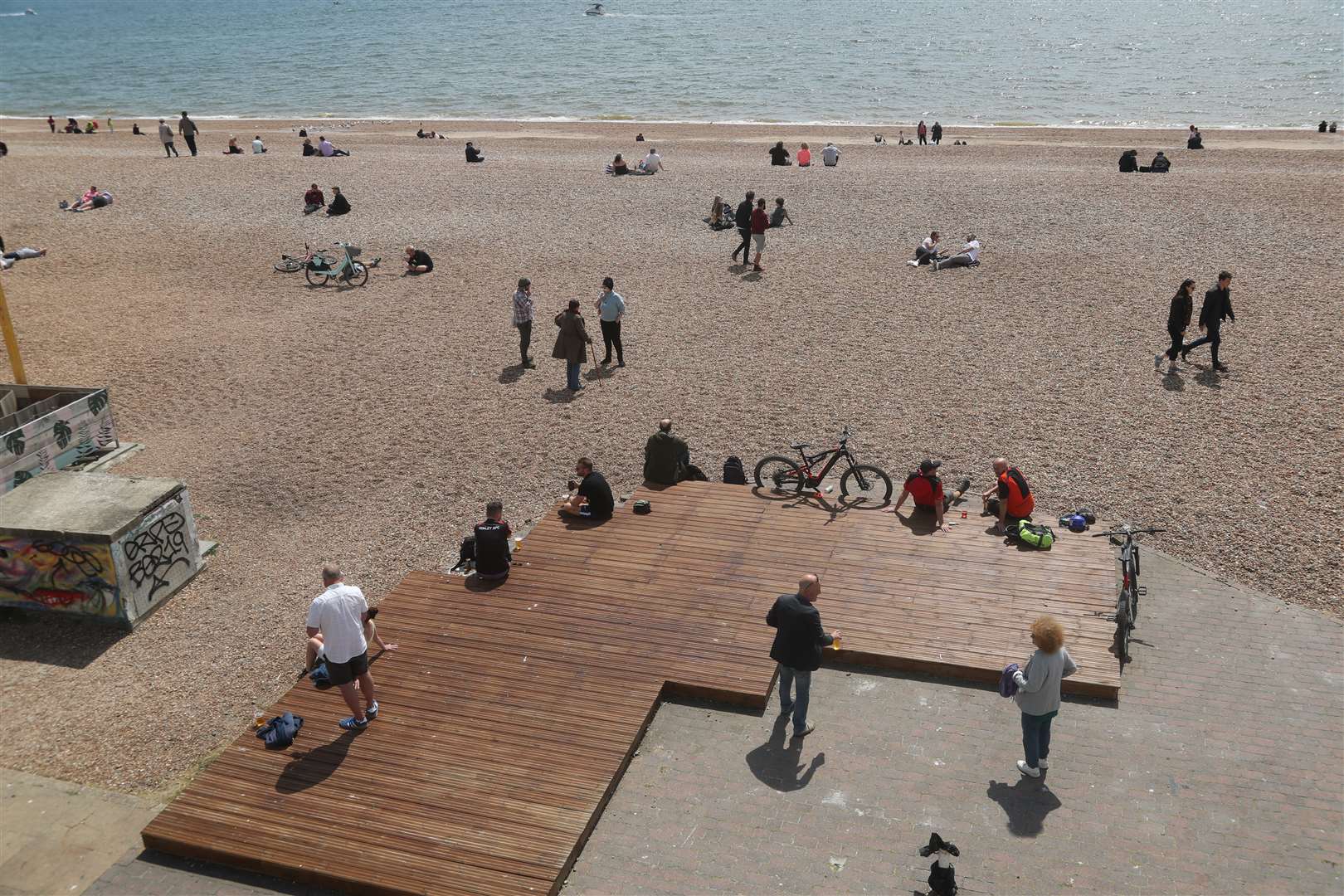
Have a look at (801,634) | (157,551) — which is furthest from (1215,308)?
(157,551)

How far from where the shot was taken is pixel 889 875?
24.6 feet

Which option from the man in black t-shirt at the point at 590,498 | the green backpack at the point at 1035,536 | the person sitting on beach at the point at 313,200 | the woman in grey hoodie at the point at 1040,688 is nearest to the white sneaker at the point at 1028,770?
the woman in grey hoodie at the point at 1040,688

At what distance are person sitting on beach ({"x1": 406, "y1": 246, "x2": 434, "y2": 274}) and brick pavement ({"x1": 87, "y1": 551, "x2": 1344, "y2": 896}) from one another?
17389 mm

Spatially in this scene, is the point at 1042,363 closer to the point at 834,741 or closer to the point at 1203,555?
the point at 1203,555

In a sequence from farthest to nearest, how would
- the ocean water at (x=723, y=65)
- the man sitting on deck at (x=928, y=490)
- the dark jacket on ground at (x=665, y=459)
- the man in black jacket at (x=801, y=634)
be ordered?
the ocean water at (x=723, y=65), the dark jacket on ground at (x=665, y=459), the man sitting on deck at (x=928, y=490), the man in black jacket at (x=801, y=634)

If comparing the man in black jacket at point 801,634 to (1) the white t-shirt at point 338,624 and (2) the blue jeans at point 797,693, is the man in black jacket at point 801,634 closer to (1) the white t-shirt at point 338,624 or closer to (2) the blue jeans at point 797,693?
(2) the blue jeans at point 797,693

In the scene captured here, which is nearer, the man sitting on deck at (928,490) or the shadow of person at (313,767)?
the shadow of person at (313,767)

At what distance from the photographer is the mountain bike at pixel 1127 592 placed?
10.0m

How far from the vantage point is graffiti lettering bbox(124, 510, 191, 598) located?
11664mm

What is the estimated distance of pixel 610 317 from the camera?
1823cm

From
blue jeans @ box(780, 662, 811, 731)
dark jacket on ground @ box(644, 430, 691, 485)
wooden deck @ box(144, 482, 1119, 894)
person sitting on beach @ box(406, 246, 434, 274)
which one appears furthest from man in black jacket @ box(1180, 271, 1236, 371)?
person sitting on beach @ box(406, 246, 434, 274)

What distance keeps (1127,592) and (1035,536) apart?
1665 mm

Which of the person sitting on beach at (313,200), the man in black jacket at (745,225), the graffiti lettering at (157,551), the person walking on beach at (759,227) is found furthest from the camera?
the person sitting on beach at (313,200)

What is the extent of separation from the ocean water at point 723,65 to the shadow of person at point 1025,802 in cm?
5691
